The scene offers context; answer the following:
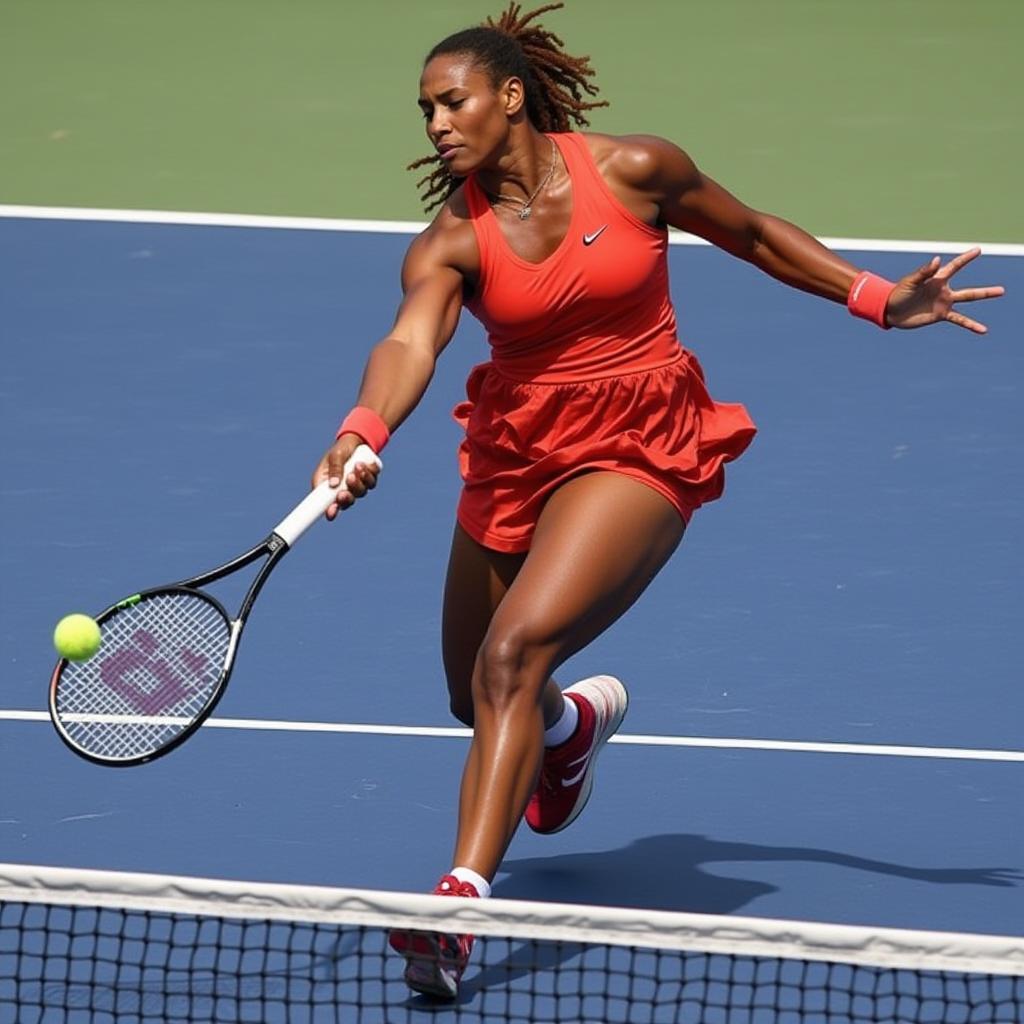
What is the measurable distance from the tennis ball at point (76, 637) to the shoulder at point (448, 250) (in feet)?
3.69

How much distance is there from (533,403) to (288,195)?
6.16 meters

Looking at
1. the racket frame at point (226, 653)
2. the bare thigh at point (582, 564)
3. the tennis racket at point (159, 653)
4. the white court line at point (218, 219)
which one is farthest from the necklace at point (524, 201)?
the white court line at point (218, 219)

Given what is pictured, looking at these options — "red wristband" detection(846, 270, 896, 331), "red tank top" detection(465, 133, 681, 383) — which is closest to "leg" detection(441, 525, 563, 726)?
"red tank top" detection(465, 133, 681, 383)

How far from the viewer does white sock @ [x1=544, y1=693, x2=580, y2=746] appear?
583 cm

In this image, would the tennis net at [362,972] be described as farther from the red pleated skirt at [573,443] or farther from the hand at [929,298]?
the hand at [929,298]

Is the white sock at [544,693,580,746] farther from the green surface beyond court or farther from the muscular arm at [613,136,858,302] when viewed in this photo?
the green surface beyond court

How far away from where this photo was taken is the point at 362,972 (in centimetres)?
523

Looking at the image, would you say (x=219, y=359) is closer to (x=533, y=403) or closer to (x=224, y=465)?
(x=224, y=465)

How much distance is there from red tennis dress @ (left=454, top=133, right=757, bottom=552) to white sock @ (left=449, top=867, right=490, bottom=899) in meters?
0.87

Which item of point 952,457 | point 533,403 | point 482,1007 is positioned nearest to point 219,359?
point 952,457

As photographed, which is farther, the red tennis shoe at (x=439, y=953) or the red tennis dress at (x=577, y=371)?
the red tennis dress at (x=577, y=371)

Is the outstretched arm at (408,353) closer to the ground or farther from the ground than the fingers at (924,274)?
closer to the ground

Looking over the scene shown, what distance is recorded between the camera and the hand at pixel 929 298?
5.62m

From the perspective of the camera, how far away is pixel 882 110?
12555mm
